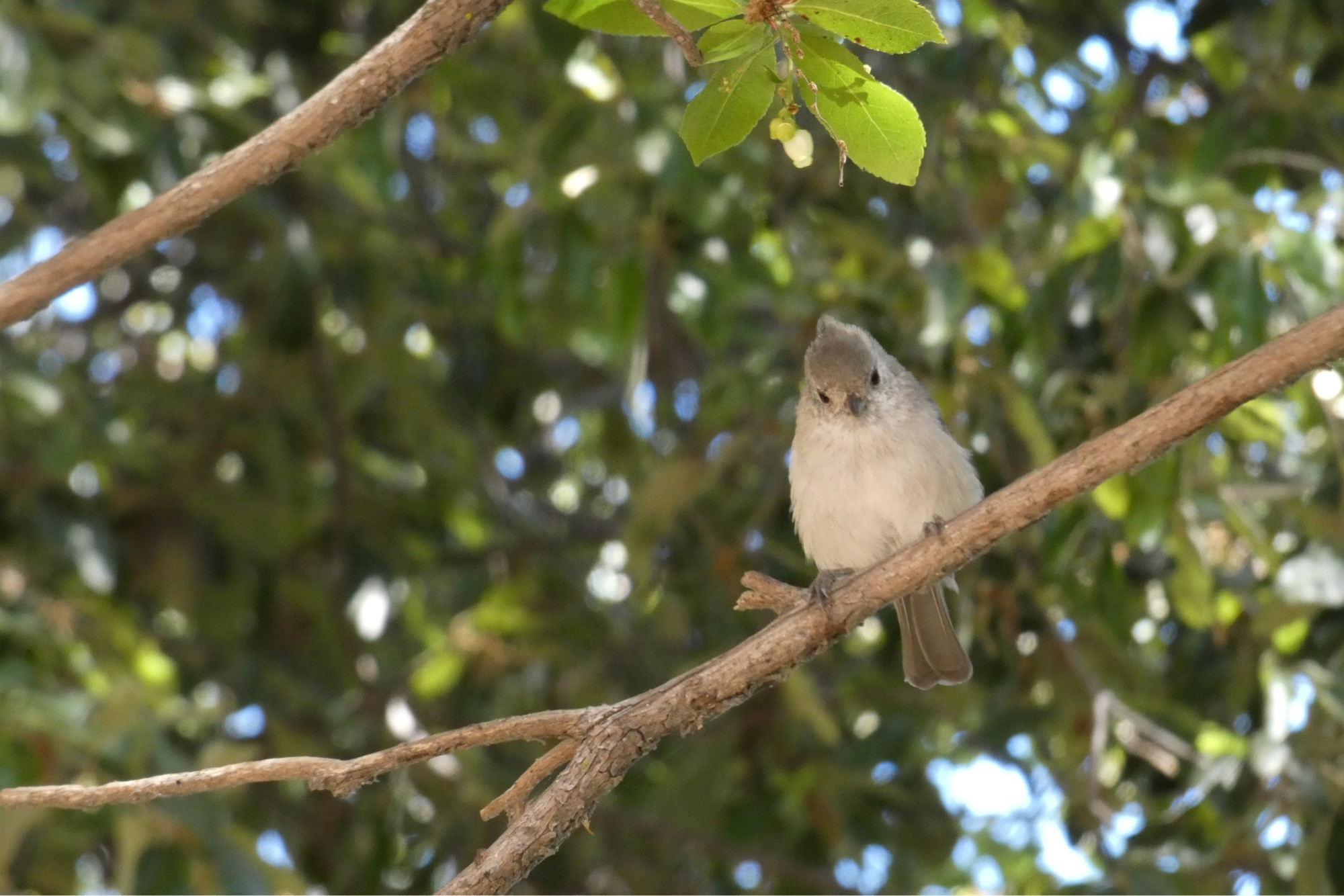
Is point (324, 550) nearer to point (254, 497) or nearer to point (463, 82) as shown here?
point (254, 497)

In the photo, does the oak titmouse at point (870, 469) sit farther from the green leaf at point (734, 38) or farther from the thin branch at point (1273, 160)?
the green leaf at point (734, 38)

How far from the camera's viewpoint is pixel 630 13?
2109 mm

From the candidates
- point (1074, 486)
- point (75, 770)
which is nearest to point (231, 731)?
point (75, 770)

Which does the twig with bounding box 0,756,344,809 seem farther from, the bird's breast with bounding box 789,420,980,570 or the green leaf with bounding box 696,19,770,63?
the bird's breast with bounding box 789,420,980,570

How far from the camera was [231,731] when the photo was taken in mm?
5637

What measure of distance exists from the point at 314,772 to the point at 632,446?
12.0ft

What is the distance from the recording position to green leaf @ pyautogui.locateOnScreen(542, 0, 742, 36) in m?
1.97

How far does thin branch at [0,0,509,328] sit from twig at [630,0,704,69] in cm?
33

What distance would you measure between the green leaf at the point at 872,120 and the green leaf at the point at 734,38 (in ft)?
0.25

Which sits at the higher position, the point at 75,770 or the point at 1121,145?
the point at 75,770

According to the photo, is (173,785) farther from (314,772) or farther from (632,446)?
(632,446)

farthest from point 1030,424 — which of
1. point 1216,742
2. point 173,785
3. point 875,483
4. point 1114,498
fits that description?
point 173,785

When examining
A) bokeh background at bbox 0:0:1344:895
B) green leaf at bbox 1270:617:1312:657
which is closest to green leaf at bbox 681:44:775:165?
bokeh background at bbox 0:0:1344:895

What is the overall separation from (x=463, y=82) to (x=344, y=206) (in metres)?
1.02
